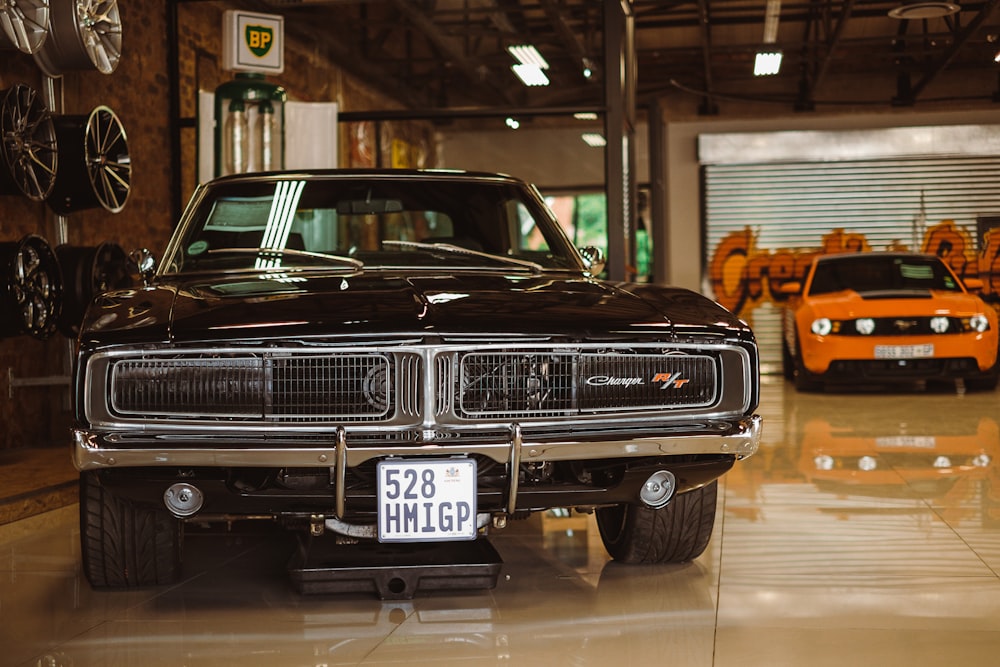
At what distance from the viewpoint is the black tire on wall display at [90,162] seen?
718 centimetres

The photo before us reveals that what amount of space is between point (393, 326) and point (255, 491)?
0.59m

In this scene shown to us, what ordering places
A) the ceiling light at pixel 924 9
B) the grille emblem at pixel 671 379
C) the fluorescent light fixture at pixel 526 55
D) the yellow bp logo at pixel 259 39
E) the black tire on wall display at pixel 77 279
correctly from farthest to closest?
the fluorescent light fixture at pixel 526 55 → the ceiling light at pixel 924 9 → the yellow bp logo at pixel 259 39 → the black tire on wall display at pixel 77 279 → the grille emblem at pixel 671 379

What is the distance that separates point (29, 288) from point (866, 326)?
24.4 feet

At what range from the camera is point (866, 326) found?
10805 millimetres

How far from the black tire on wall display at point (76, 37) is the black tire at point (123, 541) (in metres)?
4.14

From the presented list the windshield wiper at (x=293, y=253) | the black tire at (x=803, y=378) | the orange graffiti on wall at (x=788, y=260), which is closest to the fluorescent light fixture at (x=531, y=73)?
the orange graffiti on wall at (x=788, y=260)

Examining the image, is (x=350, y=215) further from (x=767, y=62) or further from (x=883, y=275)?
(x=767, y=62)

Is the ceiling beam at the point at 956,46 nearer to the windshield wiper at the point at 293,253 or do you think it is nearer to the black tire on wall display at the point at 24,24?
the black tire on wall display at the point at 24,24

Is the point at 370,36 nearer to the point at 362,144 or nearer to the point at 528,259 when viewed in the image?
the point at 362,144

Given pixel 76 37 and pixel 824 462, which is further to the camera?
pixel 76 37

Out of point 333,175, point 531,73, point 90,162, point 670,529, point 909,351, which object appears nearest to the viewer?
point 670,529

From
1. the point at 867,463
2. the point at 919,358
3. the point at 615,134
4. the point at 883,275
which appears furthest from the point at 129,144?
the point at 883,275

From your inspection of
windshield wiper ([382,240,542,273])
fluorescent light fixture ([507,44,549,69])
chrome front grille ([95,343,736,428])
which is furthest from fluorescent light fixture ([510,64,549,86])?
chrome front grille ([95,343,736,428])

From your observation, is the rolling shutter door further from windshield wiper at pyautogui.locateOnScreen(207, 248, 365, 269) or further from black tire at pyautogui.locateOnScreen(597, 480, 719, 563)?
windshield wiper at pyautogui.locateOnScreen(207, 248, 365, 269)
